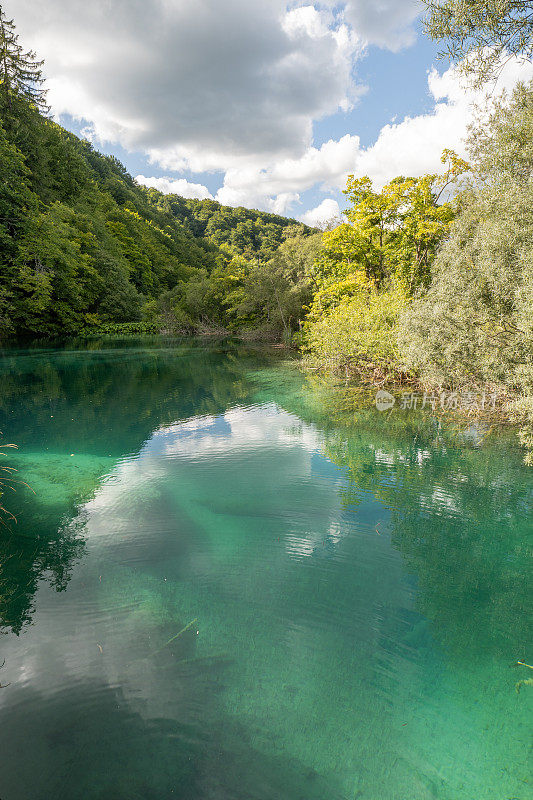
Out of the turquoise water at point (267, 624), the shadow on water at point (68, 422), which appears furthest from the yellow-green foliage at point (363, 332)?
the turquoise water at point (267, 624)

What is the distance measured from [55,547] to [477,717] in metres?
5.54

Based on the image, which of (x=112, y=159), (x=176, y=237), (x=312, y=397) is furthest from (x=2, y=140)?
(x=112, y=159)

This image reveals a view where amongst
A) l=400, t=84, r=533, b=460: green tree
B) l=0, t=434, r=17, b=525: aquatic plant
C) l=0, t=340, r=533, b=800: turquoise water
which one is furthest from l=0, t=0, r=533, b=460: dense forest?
l=0, t=434, r=17, b=525: aquatic plant

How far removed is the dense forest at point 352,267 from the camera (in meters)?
8.34

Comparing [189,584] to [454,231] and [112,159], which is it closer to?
[454,231]

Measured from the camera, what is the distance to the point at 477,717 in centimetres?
330

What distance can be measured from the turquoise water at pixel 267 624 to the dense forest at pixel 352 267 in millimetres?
3458

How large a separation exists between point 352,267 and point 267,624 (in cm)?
2203

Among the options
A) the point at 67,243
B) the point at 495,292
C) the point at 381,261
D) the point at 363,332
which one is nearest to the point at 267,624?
the point at 495,292

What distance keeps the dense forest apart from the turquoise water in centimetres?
346

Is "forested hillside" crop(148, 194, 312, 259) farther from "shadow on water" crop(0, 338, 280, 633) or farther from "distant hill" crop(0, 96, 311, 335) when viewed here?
"shadow on water" crop(0, 338, 280, 633)

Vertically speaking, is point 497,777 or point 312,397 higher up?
point 312,397

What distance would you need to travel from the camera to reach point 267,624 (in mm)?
4309

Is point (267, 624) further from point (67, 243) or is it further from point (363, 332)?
point (67, 243)
